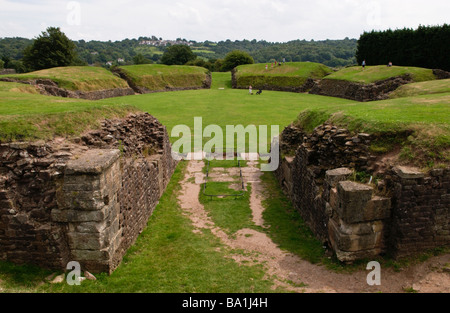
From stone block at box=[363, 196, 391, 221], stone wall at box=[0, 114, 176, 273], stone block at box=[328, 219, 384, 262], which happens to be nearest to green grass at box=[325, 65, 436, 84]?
stone block at box=[363, 196, 391, 221]

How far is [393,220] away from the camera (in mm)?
7492

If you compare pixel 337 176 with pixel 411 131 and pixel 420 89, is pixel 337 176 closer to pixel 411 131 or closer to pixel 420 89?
pixel 411 131

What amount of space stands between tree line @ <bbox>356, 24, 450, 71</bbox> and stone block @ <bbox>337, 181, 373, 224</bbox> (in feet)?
122

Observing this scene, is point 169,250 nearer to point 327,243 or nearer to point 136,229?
point 136,229

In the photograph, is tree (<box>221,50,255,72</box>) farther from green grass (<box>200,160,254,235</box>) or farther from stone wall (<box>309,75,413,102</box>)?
green grass (<box>200,160,254,235</box>)

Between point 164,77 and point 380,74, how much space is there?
95.7 ft

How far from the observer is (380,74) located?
36.3 metres

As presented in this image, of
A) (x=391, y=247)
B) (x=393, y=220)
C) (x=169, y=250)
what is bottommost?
(x=169, y=250)

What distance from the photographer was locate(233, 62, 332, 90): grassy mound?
46.2 metres

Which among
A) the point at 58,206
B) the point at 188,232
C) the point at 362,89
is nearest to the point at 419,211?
the point at 188,232

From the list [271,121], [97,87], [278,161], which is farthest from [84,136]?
[97,87]

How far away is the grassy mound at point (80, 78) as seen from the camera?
34.7 metres

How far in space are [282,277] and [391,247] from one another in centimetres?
261

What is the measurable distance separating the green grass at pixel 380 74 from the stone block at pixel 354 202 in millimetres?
30751
